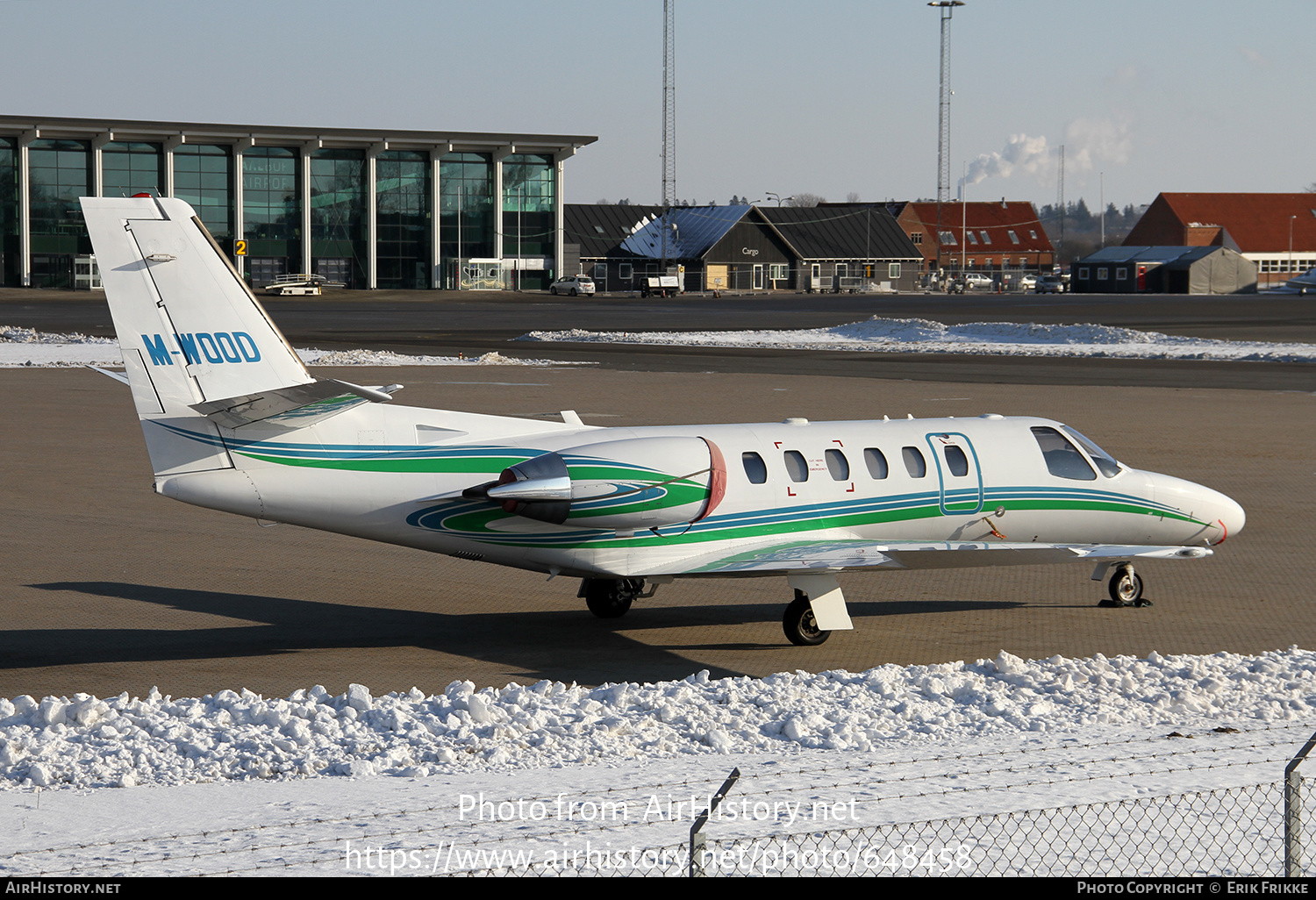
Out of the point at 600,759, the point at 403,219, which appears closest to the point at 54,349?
the point at 600,759

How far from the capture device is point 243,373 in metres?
14.9

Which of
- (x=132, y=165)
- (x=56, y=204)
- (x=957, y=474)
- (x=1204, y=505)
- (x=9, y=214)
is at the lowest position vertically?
(x=1204, y=505)

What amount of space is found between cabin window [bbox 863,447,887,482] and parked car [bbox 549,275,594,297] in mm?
127819

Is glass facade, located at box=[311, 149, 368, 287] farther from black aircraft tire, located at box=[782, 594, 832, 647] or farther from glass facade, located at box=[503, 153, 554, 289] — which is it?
black aircraft tire, located at box=[782, 594, 832, 647]

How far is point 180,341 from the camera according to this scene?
48.2 feet

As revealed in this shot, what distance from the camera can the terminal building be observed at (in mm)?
131375

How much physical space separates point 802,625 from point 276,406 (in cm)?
601

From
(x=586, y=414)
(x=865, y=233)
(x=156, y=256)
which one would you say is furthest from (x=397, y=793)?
(x=865, y=233)

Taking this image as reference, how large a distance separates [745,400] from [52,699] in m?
33.0

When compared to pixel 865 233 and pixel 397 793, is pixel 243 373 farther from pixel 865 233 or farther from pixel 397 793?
pixel 865 233

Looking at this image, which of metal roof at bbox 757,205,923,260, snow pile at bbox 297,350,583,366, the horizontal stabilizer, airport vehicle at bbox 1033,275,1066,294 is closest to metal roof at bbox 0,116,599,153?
metal roof at bbox 757,205,923,260

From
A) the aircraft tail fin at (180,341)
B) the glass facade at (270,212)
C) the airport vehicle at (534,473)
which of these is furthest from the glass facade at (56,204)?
the airport vehicle at (534,473)

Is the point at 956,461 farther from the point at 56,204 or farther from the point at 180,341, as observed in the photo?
the point at 56,204

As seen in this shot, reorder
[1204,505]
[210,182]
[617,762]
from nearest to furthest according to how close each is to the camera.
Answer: [617,762] → [1204,505] → [210,182]
